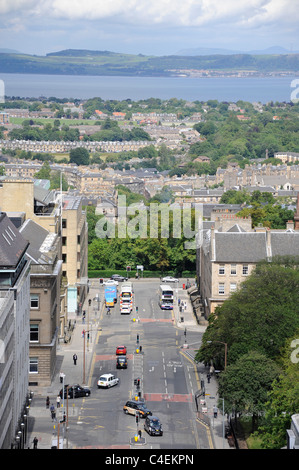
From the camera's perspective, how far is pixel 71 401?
205 feet

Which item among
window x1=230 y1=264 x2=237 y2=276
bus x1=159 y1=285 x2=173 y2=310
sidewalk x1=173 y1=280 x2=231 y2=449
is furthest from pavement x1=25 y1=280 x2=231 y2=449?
window x1=230 y1=264 x2=237 y2=276

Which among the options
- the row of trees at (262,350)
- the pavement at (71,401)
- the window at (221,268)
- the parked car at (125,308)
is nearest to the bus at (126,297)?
the parked car at (125,308)

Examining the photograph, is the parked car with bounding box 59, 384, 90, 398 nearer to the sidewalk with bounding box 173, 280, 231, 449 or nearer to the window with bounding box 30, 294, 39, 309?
the window with bounding box 30, 294, 39, 309

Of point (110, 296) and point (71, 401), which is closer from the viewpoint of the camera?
point (71, 401)

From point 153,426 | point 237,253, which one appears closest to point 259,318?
point 153,426

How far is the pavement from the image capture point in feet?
181

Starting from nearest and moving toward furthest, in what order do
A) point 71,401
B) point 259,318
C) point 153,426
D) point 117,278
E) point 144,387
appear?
point 153,426 → point 71,401 → point 259,318 → point 144,387 → point 117,278

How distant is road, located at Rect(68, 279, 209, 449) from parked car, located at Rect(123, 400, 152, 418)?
1.23 ft

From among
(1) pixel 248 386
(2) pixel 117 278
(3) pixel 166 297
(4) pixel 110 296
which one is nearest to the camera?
(1) pixel 248 386

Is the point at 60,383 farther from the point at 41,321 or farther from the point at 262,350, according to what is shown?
the point at 262,350

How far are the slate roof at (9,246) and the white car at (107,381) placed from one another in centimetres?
1238

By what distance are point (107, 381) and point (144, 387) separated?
2484 millimetres

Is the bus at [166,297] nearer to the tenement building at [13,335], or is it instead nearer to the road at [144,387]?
the road at [144,387]
